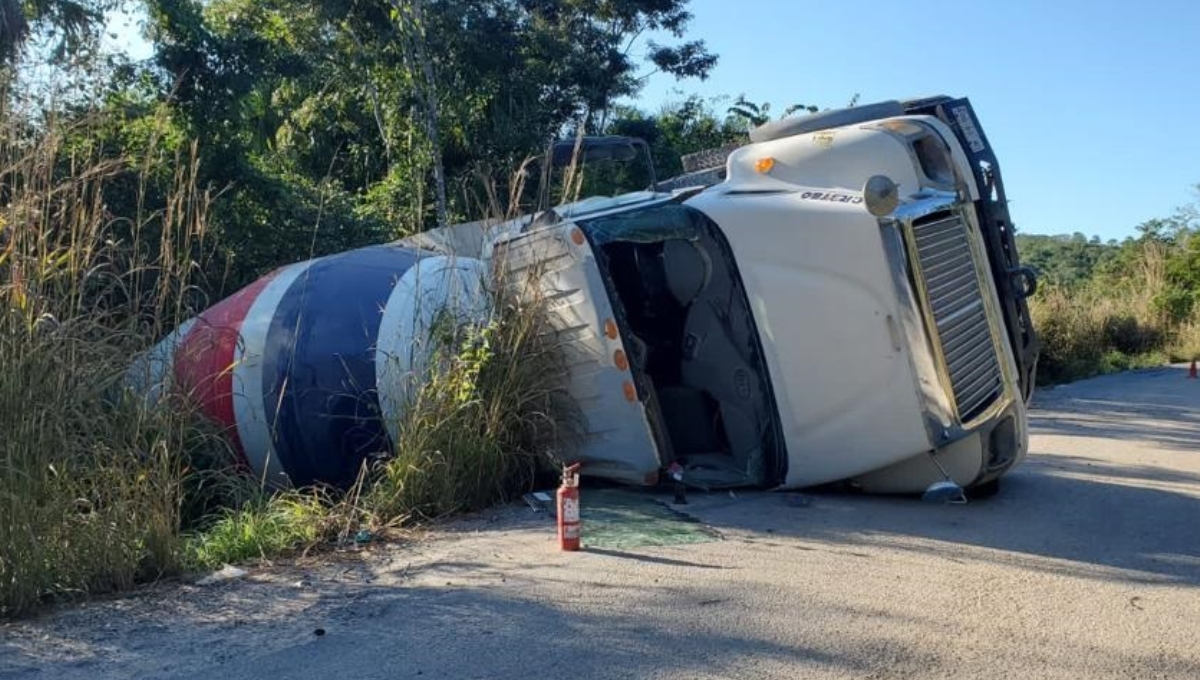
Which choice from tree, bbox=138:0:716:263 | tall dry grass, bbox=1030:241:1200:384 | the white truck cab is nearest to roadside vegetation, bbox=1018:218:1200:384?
tall dry grass, bbox=1030:241:1200:384

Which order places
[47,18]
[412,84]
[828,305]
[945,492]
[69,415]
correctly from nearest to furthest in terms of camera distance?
[69,415] < [945,492] < [828,305] < [47,18] < [412,84]

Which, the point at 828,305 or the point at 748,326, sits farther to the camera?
the point at 748,326

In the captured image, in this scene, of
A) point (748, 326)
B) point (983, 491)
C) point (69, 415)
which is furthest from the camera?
point (983, 491)

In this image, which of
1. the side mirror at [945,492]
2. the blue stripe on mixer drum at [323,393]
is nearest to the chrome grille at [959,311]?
the side mirror at [945,492]

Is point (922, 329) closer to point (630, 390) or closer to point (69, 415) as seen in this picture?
point (630, 390)

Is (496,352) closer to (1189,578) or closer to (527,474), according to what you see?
(527,474)

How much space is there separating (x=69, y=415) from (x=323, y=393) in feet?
7.86

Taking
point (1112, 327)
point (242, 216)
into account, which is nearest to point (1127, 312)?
point (1112, 327)

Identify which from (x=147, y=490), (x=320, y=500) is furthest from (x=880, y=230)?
(x=147, y=490)

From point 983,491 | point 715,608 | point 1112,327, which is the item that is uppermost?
point 715,608

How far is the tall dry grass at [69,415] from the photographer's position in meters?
4.86

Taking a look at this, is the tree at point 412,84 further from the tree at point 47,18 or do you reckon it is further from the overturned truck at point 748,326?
the overturned truck at point 748,326

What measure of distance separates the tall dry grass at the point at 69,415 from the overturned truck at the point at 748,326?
22.2 inches

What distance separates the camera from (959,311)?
6.73 meters
